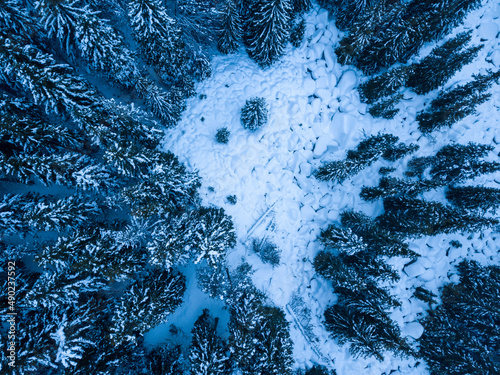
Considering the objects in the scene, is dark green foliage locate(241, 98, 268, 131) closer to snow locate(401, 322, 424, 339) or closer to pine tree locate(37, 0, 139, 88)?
pine tree locate(37, 0, 139, 88)

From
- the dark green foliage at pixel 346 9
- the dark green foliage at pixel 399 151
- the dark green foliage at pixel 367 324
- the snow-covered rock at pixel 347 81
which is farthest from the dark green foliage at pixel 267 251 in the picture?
the dark green foliage at pixel 346 9

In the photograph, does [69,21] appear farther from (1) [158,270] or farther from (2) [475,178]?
(2) [475,178]

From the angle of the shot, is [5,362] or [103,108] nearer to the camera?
[5,362]

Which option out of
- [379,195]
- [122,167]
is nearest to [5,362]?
[122,167]

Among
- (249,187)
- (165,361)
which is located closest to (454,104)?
(249,187)

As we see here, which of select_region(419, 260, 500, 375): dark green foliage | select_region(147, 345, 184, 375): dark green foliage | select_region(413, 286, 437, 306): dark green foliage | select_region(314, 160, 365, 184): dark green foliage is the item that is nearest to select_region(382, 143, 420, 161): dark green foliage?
select_region(314, 160, 365, 184): dark green foliage

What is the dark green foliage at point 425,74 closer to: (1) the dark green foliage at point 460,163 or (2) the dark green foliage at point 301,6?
(1) the dark green foliage at point 460,163
